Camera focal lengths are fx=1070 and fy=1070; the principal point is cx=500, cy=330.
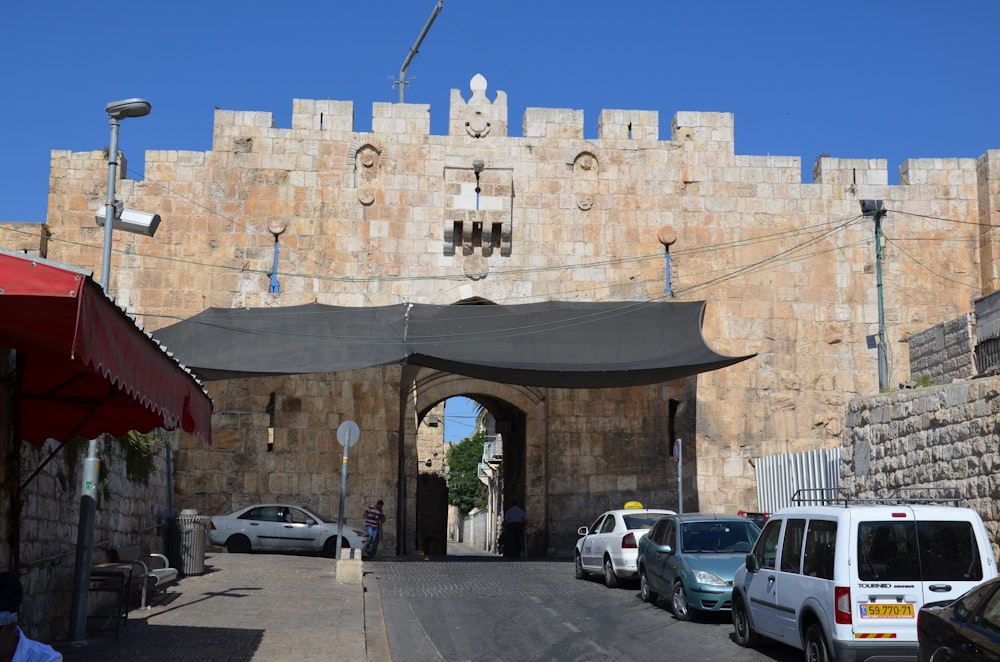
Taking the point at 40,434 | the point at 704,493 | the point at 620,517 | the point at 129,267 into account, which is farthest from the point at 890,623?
the point at 129,267

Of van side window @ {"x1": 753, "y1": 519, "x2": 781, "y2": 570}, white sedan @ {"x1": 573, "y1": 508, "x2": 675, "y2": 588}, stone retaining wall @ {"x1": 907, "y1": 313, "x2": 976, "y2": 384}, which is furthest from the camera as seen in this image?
stone retaining wall @ {"x1": 907, "y1": 313, "x2": 976, "y2": 384}

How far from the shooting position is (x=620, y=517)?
15703 mm

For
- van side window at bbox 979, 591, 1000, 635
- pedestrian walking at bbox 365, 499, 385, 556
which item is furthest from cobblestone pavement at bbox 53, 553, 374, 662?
van side window at bbox 979, 591, 1000, 635

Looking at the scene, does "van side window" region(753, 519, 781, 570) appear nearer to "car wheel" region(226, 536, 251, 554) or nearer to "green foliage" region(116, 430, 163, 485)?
"green foliage" region(116, 430, 163, 485)

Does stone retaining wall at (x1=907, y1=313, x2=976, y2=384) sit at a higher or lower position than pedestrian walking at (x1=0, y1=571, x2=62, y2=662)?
higher

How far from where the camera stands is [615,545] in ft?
50.1

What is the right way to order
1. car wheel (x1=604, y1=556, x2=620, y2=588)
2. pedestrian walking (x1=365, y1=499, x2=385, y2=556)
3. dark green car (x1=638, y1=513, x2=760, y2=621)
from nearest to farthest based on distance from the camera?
dark green car (x1=638, y1=513, x2=760, y2=621), car wheel (x1=604, y1=556, x2=620, y2=588), pedestrian walking (x1=365, y1=499, x2=385, y2=556)

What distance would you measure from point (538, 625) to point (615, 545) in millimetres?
3779

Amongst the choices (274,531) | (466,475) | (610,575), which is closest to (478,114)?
(274,531)

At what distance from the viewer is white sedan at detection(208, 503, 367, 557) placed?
20328 millimetres

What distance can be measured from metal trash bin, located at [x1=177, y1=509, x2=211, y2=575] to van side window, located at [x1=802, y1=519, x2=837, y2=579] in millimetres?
9594

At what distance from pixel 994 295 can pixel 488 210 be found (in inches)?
417

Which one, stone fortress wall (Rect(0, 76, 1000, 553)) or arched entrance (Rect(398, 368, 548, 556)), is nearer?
stone fortress wall (Rect(0, 76, 1000, 553))

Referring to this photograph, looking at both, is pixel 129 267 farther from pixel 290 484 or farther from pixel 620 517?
pixel 620 517
